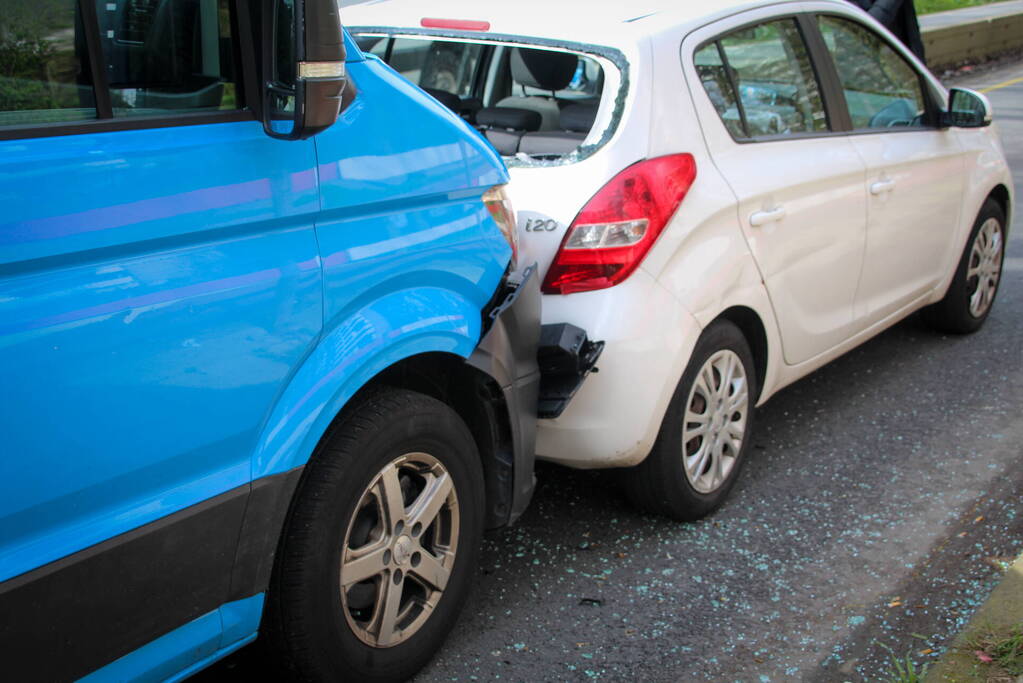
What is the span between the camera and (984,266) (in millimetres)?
5973

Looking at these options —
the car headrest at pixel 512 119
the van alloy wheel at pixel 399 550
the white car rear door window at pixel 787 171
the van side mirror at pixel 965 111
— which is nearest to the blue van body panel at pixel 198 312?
the van alloy wheel at pixel 399 550

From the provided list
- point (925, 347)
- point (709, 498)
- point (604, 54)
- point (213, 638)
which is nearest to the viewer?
point (213, 638)

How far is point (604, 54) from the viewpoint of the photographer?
149 inches

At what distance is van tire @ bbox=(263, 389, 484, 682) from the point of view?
2.70 m

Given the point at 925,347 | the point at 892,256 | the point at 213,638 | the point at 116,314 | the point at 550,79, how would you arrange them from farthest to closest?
the point at 925,347 < the point at 892,256 < the point at 550,79 < the point at 213,638 < the point at 116,314

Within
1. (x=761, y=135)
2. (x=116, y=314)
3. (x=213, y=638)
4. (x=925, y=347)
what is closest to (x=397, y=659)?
(x=213, y=638)

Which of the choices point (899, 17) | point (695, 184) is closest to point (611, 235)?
point (695, 184)

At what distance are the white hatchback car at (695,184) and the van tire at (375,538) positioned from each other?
647 millimetres

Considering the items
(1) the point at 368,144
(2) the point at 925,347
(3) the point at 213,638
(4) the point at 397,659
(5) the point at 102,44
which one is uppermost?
(5) the point at 102,44

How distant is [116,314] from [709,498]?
2.46 m

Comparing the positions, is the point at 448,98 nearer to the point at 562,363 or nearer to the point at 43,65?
the point at 562,363

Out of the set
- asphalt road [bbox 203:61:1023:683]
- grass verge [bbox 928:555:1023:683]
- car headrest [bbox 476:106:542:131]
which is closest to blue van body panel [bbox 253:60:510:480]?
asphalt road [bbox 203:61:1023:683]

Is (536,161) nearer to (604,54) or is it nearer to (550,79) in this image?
(604,54)

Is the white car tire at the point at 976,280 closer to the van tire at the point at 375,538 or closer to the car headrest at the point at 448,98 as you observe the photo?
the car headrest at the point at 448,98
